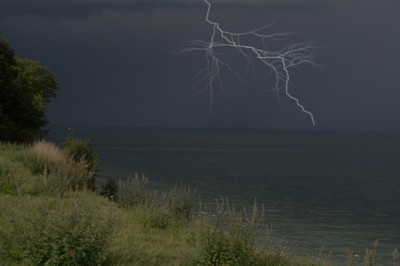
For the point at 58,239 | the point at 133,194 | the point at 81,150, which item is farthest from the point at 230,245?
the point at 81,150

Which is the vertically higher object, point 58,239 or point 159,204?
point 58,239

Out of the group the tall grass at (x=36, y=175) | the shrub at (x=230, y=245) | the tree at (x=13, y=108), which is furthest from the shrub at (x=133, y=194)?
the tree at (x=13, y=108)

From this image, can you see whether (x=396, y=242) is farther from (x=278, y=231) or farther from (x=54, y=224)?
(x=54, y=224)

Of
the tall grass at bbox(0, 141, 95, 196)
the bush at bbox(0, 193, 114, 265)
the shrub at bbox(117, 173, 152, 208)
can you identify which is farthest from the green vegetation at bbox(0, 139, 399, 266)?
the shrub at bbox(117, 173, 152, 208)

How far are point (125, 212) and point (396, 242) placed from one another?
64.9 feet

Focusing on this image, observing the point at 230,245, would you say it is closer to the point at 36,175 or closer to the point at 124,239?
the point at 124,239

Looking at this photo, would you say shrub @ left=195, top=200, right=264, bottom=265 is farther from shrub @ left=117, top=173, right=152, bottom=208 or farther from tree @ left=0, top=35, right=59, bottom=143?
tree @ left=0, top=35, right=59, bottom=143

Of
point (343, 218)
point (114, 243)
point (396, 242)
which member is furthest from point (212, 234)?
point (343, 218)

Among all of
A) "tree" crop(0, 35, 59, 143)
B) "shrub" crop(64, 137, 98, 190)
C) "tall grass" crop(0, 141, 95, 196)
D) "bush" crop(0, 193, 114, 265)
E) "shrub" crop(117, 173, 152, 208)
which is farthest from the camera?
"tree" crop(0, 35, 59, 143)

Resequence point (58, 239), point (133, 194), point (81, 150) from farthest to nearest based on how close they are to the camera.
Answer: point (81, 150) → point (133, 194) → point (58, 239)

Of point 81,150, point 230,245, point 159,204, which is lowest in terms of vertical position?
point 81,150

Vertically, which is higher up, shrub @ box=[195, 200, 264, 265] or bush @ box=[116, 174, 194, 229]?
shrub @ box=[195, 200, 264, 265]

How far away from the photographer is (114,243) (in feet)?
38.8

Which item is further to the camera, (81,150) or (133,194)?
(81,150)
